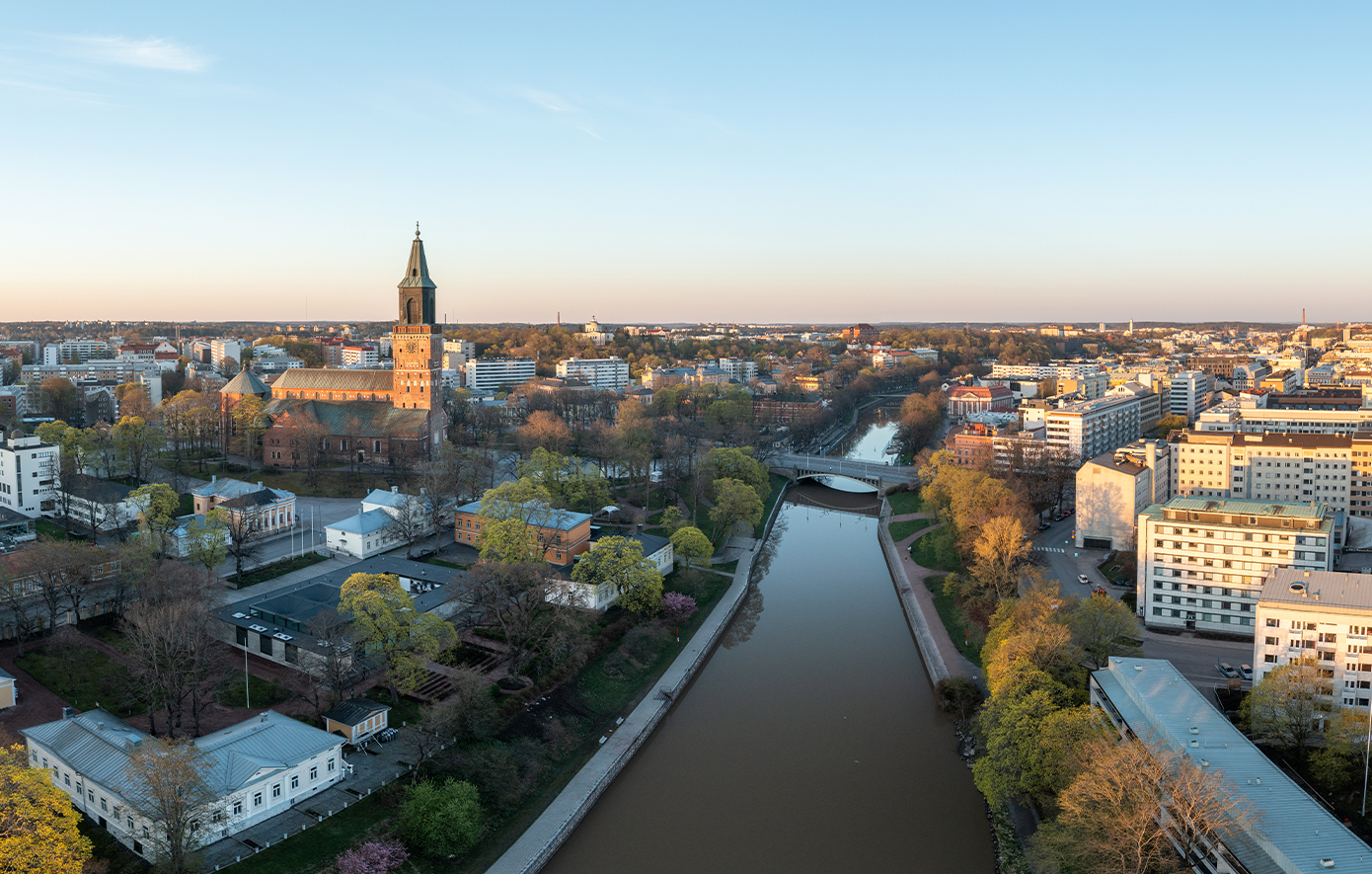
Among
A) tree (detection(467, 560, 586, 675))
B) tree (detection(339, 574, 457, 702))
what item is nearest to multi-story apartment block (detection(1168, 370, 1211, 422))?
tree (detection(467, 560, 586, 675))

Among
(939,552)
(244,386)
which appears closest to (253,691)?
(939,552)

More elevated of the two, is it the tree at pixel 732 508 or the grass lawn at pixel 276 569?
the tree at pixel 732 508

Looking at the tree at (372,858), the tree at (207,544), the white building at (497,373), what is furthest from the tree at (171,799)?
the white building at (497,373)

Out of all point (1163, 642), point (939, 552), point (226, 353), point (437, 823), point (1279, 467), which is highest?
point (226, 353)

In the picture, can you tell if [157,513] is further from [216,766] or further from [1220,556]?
[1220,556]

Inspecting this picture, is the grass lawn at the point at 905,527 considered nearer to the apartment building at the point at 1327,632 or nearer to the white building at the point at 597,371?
the apartment building at the point at 1327,632

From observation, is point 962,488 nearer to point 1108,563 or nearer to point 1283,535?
point 1108,563

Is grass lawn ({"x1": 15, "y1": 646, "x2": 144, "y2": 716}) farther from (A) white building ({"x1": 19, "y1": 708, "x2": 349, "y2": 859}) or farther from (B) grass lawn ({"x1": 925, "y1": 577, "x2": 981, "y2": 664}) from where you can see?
(B) grass lawn ({"x1": 925, "y1": 577, "x2": 981, "y2": 664})

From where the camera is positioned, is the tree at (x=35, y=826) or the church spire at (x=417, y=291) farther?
the church spire at (x=417, y=291)
